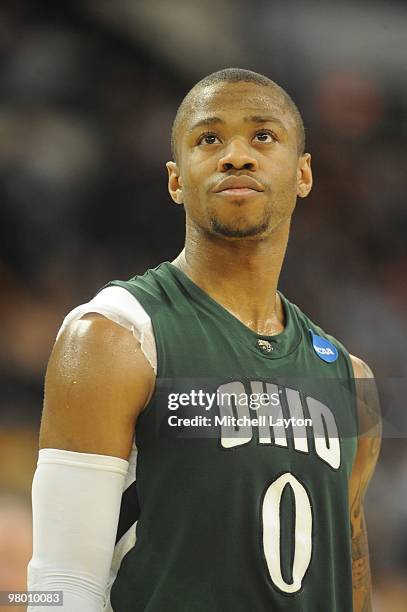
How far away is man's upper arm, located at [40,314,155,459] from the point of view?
46.9 inches

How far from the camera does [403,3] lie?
64.6 inches

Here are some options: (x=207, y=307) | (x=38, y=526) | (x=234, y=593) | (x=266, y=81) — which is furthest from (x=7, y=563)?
(x=266, y=81)

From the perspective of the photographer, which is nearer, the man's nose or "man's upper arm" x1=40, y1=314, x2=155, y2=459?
"man's upper arm" x1=40, y1=314, x2=155, y2=459

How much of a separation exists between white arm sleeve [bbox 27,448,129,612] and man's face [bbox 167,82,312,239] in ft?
1.55

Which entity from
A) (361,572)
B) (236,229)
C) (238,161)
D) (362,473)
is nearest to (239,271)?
(236,229)

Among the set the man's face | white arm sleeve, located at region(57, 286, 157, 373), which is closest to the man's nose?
the man's face

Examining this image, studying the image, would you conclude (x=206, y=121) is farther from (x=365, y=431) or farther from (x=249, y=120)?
(x=365, y=431)

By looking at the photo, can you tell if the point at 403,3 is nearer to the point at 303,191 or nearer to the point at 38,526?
the point at 303,191

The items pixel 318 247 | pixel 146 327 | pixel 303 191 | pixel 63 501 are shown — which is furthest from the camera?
pixel 318 247

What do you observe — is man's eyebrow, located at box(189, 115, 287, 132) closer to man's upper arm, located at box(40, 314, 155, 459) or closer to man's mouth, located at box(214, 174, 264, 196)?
man's mouth, located at box(214, 174, 264, 196)

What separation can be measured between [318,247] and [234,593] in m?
0.72

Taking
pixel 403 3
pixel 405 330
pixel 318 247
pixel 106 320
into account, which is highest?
pixel 403 3

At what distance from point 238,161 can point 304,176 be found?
23cm

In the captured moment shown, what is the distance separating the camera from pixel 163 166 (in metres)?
1.60
